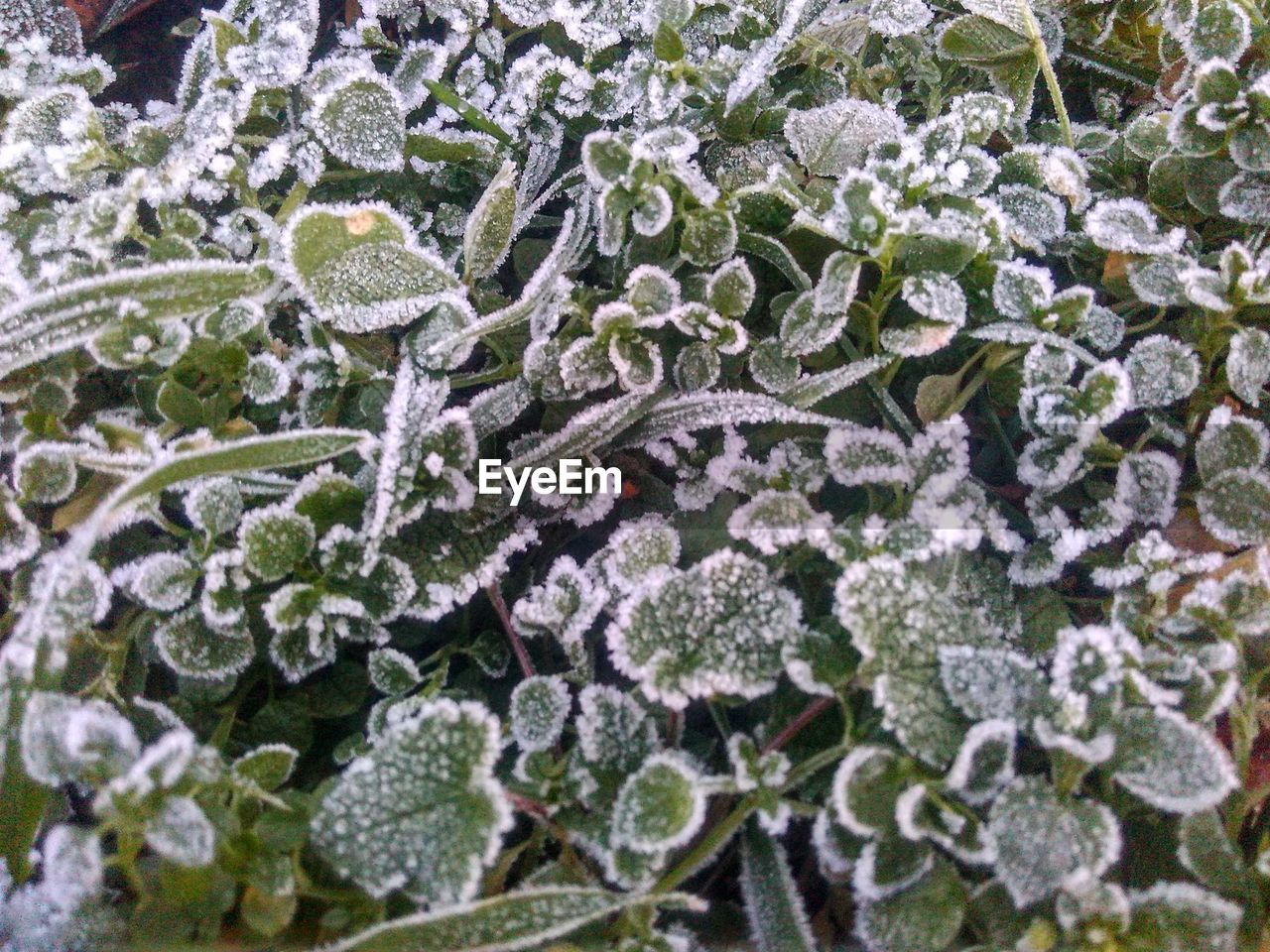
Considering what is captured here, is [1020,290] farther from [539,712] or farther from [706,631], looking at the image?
[539,712]

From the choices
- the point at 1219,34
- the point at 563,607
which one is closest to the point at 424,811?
the point at 563,607

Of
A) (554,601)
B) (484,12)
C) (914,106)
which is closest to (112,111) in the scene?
(484,12)

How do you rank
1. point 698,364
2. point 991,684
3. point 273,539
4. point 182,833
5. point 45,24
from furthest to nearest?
1. point 45,24
2. point 698,364
3. point 273,539
4. point 991,684
5. point 182,833

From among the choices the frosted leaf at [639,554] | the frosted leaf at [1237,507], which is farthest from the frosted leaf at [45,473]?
the frosted leaf at [1237,507]

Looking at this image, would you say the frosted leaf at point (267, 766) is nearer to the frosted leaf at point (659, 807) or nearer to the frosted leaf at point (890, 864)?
the frosted leaf at point (659, 807)

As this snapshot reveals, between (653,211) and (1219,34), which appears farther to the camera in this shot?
(1219,34)

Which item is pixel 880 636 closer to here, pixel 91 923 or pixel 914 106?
pixel 91 923

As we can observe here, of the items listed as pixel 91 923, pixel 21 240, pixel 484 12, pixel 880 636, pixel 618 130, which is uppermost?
pixel 484 12
